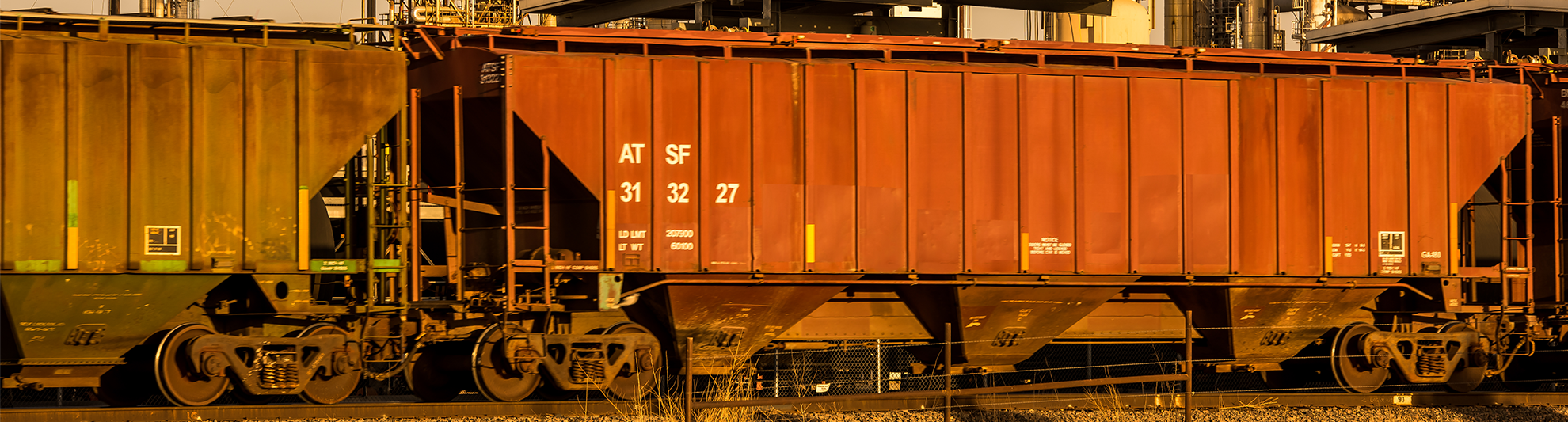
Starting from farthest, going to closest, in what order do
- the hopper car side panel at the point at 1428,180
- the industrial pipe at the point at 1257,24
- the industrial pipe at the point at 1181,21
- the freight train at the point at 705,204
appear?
the industrial pipe at the point at 1257,24, the industrial pipe at the point at 1181,21, the hopper car side panel at the point at 1428,180, the freight train at the point at 705,204

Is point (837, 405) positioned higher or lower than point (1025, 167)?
lower

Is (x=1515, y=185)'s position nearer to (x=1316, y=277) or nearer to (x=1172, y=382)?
(x=1316, y=277)

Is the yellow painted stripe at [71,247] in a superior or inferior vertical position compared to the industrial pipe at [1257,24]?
inferior

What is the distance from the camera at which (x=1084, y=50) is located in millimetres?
12648

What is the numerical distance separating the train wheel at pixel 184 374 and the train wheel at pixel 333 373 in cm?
77

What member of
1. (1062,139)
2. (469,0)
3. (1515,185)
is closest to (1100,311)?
(1062,139)

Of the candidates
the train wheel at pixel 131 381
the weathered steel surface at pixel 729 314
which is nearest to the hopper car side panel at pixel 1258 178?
the weathered steel surface at pixel 729 314

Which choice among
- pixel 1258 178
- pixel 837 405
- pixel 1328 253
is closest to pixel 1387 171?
pixel 1328 253

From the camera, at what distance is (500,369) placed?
11.7m

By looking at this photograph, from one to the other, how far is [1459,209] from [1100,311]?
4.25 meters

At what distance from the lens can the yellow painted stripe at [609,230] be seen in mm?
11352

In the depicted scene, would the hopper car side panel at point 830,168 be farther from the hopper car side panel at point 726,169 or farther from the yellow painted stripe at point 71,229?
the yellow painted stripe at point 71,229

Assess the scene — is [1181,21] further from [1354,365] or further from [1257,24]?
A: [1354,365]

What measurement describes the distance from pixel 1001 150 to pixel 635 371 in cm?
427
